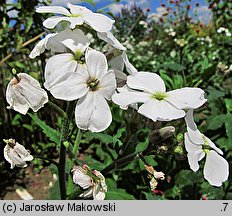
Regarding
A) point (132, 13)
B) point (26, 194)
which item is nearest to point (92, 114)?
point (26, 194)

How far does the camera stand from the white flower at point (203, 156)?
0.78m

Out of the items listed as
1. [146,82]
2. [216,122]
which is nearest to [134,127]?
[146,82]

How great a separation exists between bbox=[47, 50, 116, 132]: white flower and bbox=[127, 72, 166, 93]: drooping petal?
0.06 metres

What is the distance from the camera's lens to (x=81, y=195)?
2.81 ft

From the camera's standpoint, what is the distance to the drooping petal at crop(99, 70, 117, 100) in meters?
0.75

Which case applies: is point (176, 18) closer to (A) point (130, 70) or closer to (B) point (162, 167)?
(B) point (162, 167)

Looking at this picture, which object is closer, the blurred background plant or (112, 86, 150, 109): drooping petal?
(112, 86, 150, 109): drooping petal

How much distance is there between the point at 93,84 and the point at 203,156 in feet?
0.95

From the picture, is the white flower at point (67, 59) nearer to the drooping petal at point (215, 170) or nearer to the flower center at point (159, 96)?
the flower center at point (159, 96)

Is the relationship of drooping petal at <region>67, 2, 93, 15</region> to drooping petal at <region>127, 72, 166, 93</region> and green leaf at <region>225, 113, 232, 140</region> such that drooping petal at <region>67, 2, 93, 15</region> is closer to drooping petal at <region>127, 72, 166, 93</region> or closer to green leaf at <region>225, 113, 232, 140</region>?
drooping petal at <region>127, 72, 166, 93</region>

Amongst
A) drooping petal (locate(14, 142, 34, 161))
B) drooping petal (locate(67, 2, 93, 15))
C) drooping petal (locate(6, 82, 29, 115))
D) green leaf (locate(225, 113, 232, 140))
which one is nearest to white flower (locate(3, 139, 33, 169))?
drooping petal (locate(14, 142, 34, 161))

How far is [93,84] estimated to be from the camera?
765mm

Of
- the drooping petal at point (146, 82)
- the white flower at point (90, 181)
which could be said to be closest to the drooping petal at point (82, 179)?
the white flower at point (90, 181)

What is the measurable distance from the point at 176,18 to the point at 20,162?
5685 millimetres
